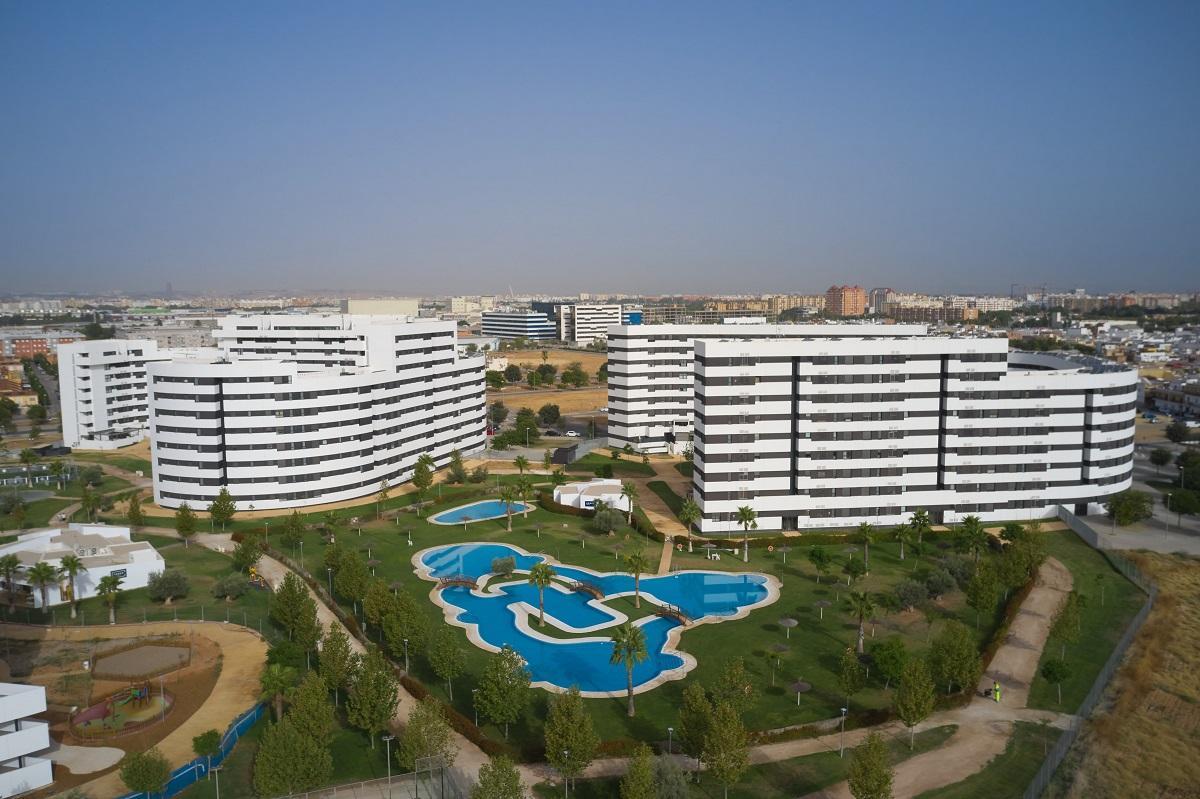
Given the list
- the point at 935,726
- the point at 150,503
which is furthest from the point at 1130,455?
the point at 150,503

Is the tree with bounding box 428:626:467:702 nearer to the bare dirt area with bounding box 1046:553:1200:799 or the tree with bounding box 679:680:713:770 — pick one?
the tree with bounding box 679:680:713:770

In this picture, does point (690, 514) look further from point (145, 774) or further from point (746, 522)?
point (145, 774)

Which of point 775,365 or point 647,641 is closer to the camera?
point 647,641

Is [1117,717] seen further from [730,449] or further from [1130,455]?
[1130,455]

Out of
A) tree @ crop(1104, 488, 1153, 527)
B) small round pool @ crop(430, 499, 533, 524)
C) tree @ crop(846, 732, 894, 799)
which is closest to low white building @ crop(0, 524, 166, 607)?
small round pool @ crop(430, 499, 533, 524)

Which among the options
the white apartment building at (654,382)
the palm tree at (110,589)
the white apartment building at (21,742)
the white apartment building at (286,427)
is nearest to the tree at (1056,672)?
the white apartment building at (21,742)

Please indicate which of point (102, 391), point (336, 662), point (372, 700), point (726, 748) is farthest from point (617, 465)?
point (102, 391)
